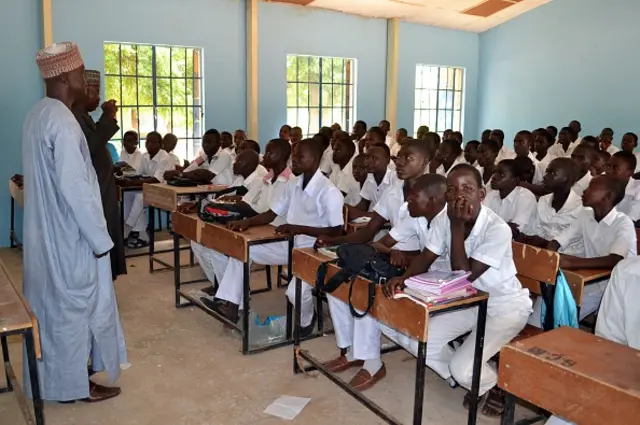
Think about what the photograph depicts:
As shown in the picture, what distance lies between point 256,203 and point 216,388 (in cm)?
163

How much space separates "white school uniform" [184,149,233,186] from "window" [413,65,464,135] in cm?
511

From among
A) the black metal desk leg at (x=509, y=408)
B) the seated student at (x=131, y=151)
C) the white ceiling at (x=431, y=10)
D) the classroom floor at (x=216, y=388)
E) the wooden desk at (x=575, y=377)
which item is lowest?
the classroom floor at (x=216, y=388)

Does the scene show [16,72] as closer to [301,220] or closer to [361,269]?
[301,220]

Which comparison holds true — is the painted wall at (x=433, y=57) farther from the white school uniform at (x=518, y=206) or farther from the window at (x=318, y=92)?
the white school uniform at (x=518, y=206)

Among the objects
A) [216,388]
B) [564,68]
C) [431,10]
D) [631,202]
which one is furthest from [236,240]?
[564,68]

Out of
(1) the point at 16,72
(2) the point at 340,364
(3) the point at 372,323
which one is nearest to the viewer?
(3) the point at 372,323

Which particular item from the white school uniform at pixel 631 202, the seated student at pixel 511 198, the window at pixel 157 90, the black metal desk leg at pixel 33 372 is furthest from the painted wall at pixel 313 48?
the black metal desk leg at pixel 33 372

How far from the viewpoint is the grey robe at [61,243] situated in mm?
2611

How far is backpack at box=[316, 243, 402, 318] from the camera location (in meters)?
2.61

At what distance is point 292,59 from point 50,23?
11.0 ft

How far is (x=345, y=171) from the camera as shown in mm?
6031

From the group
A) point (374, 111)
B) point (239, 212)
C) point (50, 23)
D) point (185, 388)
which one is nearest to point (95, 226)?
point (185, 388)

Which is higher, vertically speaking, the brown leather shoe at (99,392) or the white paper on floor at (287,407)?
the brown leather shoe at (99,392)

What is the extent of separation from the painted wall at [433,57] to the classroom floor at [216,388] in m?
6.75
